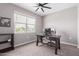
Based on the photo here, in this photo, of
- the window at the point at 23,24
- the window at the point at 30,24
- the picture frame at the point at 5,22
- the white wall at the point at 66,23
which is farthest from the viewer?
the window at the point at 30,24

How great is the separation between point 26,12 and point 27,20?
59 centimetres

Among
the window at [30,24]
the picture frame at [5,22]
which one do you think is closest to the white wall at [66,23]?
the window at [30,24]

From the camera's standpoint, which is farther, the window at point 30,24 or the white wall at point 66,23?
the window at point 30,24

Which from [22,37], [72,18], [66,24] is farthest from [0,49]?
[72,18]

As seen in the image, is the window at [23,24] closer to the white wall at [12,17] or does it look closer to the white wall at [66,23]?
the white wall at [12,17]

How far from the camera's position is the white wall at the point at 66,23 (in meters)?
3.57

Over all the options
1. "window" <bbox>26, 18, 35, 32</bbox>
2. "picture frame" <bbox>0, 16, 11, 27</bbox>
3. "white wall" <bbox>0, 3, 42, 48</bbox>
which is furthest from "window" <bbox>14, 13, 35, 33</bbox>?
"picture frame" <bbox>0, 16, 11, 27</bbox>

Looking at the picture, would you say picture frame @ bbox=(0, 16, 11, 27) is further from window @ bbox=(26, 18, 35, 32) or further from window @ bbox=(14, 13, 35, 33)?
window @ bbox=(26, 18, 35, 32)

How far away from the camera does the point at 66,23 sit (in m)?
3.89

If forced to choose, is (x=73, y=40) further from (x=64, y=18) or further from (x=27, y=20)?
(x=27, y=20)

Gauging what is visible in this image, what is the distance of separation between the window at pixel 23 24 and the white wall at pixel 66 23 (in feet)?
5.63

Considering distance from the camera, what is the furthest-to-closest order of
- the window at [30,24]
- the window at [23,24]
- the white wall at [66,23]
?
the window at [30,24], the white wall at [66,23], the window at [23,24]

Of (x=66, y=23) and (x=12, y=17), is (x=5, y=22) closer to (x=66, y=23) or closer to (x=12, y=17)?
(x=12, y=17)

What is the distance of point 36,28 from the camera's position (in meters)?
4.76
